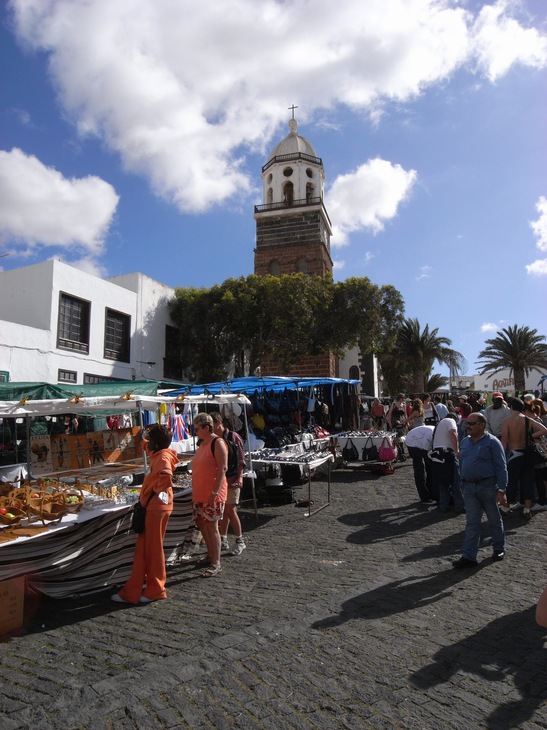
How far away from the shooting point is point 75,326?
61.0 feet

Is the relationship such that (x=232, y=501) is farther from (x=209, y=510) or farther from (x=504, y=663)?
(x=504, y=663)

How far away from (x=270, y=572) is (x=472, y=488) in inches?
91.5

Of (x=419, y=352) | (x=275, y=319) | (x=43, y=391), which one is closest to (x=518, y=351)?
(x=419, y=352)

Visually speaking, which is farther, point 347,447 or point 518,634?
point 347,447

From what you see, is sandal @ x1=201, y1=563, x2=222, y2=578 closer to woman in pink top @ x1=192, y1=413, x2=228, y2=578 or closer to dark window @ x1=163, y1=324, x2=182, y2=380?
woman in pink top @ x1=192, y1=413, x2=228, y2=578

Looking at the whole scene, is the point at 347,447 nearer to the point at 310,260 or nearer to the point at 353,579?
the point at 353,579

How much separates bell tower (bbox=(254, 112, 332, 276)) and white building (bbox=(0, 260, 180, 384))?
37.8 feet

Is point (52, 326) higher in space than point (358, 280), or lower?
lower

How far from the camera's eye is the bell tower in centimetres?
3231

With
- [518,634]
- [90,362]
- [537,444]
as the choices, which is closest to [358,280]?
[90,362]

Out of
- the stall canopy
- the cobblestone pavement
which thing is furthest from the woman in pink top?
the stall canopy

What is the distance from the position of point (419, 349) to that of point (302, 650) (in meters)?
31.0

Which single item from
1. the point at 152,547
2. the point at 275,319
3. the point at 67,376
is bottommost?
the point at 152,547

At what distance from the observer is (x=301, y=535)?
7195mm
